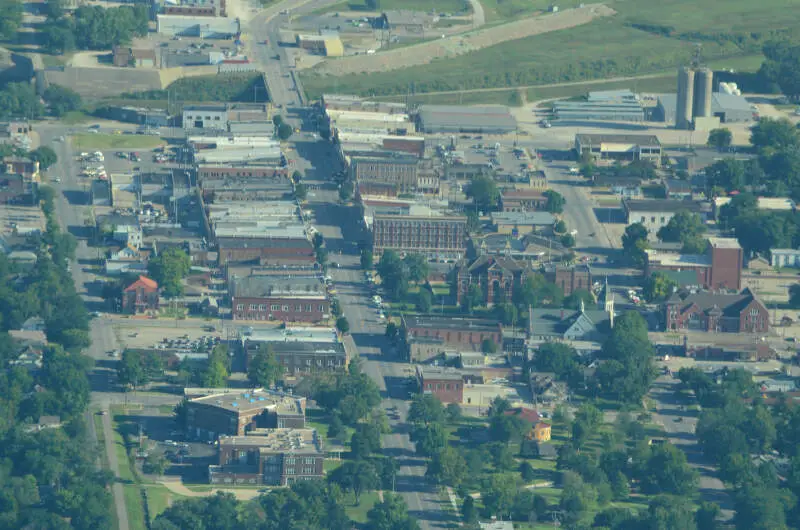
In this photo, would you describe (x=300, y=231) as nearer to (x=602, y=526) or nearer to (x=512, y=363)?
(x=512, y=363)

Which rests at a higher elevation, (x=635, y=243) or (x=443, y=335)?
(x=635, y=243)

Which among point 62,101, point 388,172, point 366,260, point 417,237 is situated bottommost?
point 366,260

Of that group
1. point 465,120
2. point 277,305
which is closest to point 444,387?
point 277,305

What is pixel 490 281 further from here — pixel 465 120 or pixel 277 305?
pixel 465 120

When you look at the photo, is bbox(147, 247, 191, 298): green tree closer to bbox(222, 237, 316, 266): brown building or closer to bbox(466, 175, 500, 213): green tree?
bbox(222, 237, 316, 266): brown building

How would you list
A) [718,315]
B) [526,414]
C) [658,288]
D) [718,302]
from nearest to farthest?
[526,414], [718,315], [718,302], [658,288]

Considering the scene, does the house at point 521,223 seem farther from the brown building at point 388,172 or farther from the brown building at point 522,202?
the brown building at point 388,172

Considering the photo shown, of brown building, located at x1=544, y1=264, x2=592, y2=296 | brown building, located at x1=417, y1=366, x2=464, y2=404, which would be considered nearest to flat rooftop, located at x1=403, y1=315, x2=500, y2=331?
brown building, located at x1=417, y1=366, x2=464, y2=404
